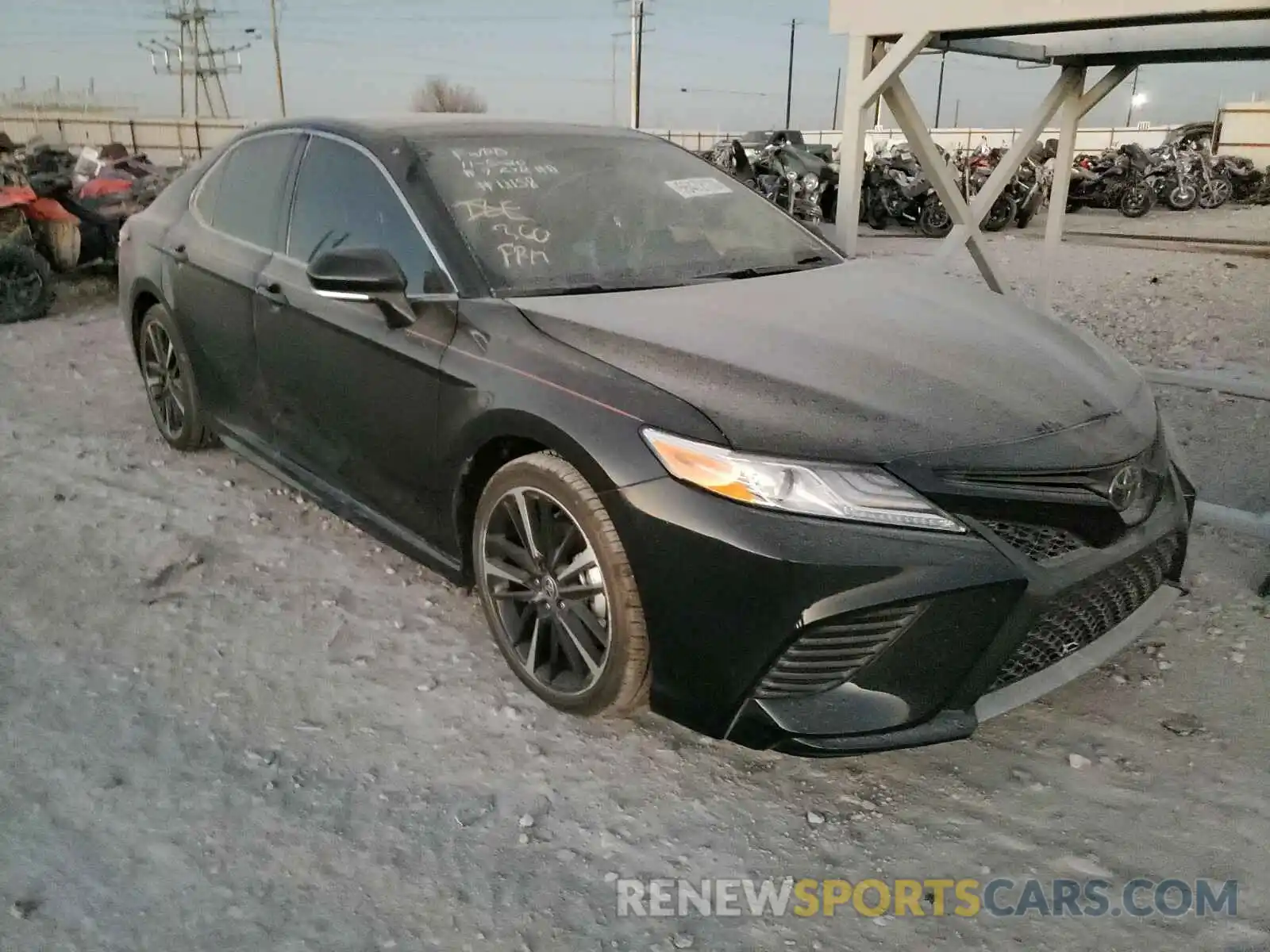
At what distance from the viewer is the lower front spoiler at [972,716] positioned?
210cm

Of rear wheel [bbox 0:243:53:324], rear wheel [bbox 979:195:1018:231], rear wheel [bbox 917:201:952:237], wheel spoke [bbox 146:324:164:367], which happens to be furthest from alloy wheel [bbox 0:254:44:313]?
rear wheel [bbox 979:195:1018:231]

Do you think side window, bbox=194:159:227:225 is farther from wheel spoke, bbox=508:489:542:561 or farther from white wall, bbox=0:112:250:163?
white wall, bbox=0:112:250:163

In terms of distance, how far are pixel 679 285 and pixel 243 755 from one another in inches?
68.6

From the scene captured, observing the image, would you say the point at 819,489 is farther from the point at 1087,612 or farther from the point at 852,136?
the point at 852,136

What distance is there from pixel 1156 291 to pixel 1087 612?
8.28 m

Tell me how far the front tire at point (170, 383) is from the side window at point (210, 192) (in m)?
0.48

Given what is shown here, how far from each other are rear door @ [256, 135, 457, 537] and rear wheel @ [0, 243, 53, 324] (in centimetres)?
577

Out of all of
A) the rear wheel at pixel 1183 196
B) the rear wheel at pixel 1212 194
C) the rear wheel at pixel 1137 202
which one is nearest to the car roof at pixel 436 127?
the rear wheel at pixel 1137 202

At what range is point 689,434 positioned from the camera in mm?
2154

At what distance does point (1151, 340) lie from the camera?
6965 mm

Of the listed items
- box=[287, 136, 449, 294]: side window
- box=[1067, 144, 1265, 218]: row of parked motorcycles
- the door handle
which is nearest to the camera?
box=[287, 136, 449, 294]: side window

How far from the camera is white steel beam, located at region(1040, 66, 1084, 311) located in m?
6.24

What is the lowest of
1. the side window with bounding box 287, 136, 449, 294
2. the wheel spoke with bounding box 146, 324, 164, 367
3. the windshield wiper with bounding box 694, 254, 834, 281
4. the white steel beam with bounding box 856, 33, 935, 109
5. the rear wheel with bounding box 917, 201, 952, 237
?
the wheel spoke with bounding box 146, 324, 164, 367

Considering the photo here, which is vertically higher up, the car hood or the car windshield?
the car windshield
